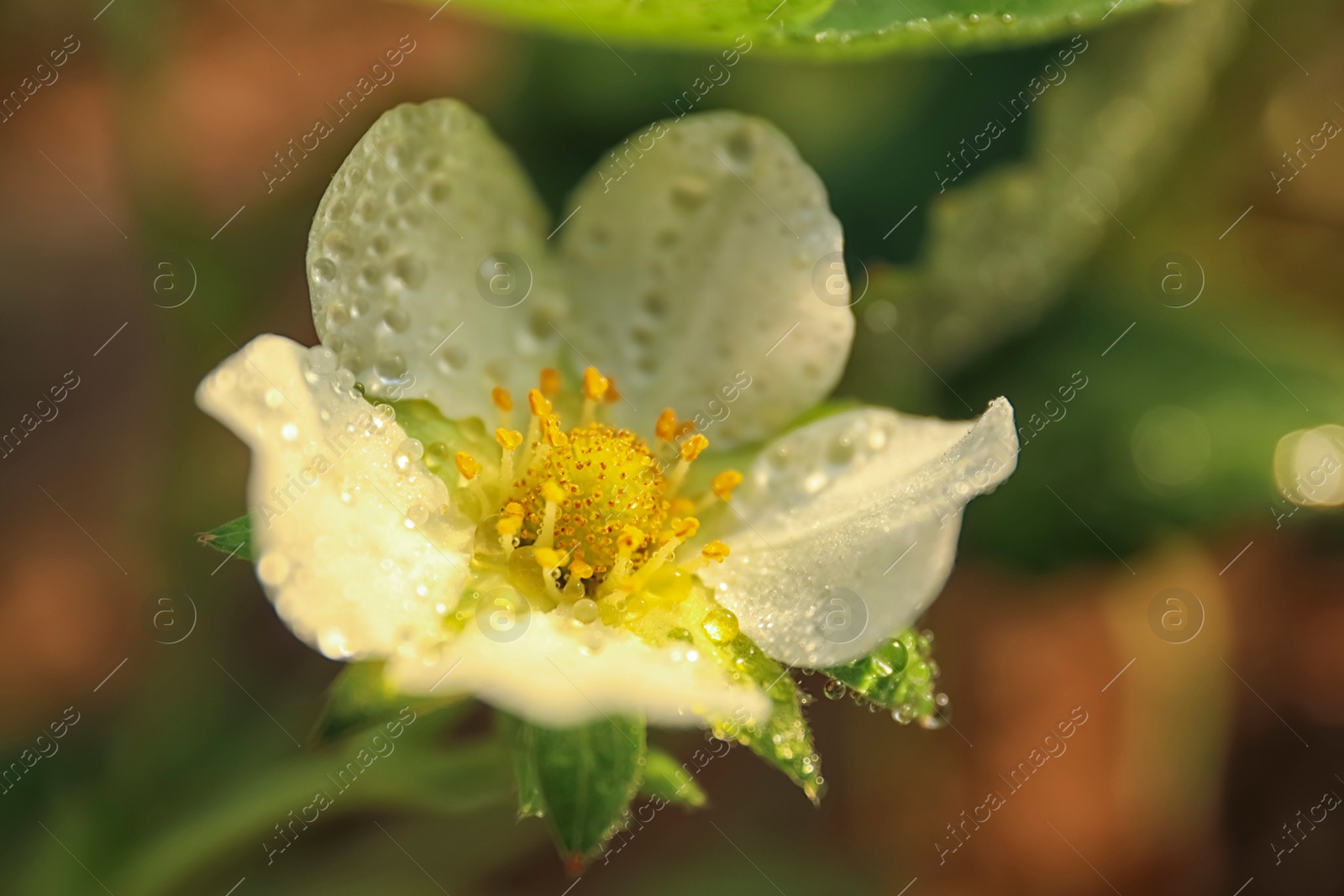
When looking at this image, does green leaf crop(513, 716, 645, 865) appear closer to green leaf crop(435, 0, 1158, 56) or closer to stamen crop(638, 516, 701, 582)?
stamen crop(638, 516, 701, 582)

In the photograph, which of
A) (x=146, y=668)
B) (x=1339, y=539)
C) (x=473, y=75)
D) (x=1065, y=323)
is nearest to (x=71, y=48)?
(x=473, y=75)

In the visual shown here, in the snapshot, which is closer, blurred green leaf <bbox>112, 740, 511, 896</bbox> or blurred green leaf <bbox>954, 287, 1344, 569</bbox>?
blurred green leaf <bbox>112, 740, 511, 896</bbox>

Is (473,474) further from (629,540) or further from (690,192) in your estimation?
(690,192)

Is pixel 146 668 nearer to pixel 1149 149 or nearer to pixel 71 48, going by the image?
pixel 71 48

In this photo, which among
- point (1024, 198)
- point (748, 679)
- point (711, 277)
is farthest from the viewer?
point (1024, 198)

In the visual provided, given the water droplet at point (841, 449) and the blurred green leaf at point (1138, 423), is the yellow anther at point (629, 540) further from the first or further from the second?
the blurred green leaf at point (1138, 423)

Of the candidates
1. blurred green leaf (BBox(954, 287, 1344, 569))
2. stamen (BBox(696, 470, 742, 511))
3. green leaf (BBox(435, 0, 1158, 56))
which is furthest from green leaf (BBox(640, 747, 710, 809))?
blurred green leaf (BBox(954, 287, 1344, 569))

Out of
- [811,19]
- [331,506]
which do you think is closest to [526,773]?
[331,506]
